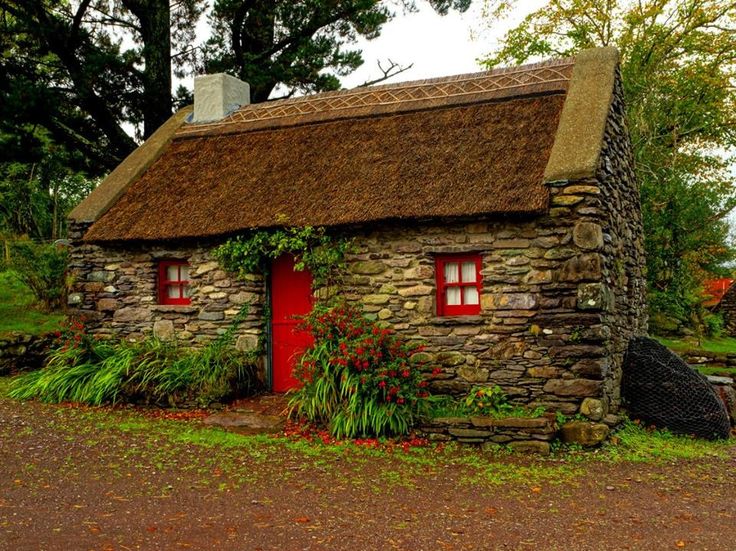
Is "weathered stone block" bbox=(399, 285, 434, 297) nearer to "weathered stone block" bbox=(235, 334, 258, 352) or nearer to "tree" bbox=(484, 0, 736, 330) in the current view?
"weathered stone block" bbox=(235, 334, 258, 352)

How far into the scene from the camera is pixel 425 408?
820 centimetres

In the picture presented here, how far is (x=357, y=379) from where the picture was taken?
8.12m

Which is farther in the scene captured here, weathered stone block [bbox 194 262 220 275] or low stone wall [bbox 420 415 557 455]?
weathered stone block [bbox 194 262 220 275]

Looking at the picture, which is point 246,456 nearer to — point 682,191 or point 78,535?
point 78,535

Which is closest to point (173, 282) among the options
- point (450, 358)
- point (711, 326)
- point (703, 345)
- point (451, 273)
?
point (451, 273)

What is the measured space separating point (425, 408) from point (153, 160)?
22.9 ft

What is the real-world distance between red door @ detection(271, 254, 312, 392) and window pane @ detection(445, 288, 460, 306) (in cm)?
215

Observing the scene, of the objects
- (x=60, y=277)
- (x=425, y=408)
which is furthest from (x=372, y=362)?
(x=60, y=277)

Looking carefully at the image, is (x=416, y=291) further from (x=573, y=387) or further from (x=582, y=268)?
(x=573, y=387)

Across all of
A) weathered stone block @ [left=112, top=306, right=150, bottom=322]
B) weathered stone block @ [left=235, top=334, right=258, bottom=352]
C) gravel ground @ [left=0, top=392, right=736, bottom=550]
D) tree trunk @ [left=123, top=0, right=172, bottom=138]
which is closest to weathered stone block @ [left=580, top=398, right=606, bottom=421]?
gravel ground @ [left=0, top=392, right=736, bottom=550]

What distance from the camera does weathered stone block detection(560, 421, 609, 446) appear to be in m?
7.65

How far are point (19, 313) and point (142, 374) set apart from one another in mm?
6338

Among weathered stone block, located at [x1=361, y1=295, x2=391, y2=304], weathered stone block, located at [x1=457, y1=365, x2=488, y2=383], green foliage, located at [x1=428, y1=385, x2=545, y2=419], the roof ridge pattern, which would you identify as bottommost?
green foliage, located at [x1=428, y1=385, x2=545, y2=419]

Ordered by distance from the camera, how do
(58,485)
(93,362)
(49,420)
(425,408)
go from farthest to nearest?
(93,362) → (49,420) → (425,408) → (58,485)
